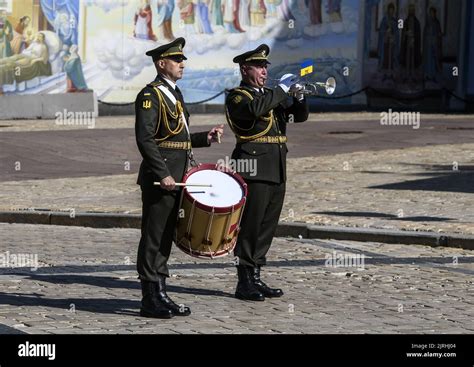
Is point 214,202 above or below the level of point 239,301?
above

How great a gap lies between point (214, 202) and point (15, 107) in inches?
952

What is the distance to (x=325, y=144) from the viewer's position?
25.6 meters

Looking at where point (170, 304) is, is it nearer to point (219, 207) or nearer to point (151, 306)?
point (151, 306)

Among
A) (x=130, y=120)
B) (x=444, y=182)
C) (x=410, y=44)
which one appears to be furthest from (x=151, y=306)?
(x=410, y=44)

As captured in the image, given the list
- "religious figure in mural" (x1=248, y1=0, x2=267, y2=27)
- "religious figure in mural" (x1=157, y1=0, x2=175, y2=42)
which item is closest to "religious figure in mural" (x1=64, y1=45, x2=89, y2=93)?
"religious figure in mural" (x1=157, y1=0, x2=175, y2=42)

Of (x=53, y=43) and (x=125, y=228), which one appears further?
(x=53, y=43)

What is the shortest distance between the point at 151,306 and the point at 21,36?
86.1 ft

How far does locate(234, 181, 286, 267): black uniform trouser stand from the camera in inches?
404

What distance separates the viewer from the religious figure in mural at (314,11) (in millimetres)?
39750

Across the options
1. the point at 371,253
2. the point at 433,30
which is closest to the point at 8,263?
the point at 371,253

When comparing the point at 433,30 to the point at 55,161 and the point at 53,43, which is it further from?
the point at 55,161

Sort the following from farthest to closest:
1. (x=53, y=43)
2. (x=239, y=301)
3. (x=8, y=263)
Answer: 1. (x=53, y=43)
2. (x=8, y=263)
3. (x=239, y=301)

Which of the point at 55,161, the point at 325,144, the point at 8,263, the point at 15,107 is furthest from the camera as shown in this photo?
the point at 15,107

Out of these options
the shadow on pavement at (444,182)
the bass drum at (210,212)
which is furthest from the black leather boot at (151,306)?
the shadow on pavement at (444,182)
